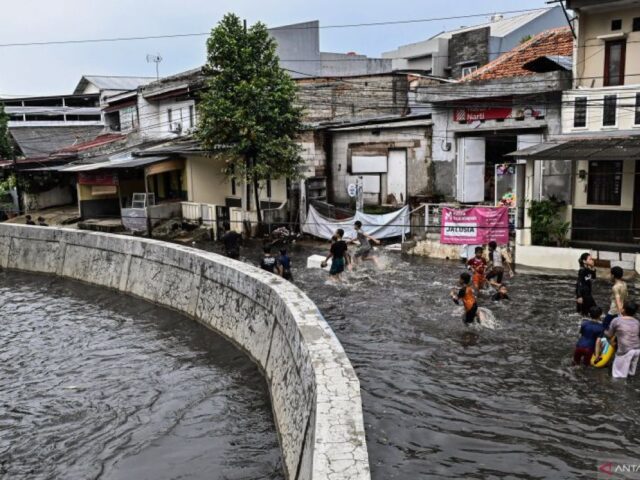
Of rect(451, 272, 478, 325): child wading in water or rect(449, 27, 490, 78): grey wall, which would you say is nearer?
rect(451, 272, 478, 325): child wading in water

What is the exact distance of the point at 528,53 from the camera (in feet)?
78.0

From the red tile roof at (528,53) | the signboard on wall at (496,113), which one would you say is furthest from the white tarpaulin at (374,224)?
the red tile roof at (528,53)

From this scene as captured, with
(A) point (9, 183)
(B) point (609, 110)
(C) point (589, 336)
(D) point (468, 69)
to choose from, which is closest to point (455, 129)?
(B) point (609, 110)

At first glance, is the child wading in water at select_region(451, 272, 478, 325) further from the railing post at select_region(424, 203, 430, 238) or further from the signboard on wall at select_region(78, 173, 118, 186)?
the signboard on wall at select_region(78, 173, 118, 186)

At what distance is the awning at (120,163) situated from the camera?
90.1ft

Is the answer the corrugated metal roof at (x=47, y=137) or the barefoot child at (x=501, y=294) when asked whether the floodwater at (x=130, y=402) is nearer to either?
the barefoot child at (x=501, y=294)

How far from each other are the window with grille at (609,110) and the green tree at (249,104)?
36.7 ft

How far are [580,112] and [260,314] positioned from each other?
13579 mm

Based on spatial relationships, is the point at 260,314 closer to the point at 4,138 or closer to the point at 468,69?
the point at 468,69

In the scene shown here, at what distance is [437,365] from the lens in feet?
36.1

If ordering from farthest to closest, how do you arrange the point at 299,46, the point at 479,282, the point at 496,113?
the point at 299,46, the point at 496,113, the point at 479,282

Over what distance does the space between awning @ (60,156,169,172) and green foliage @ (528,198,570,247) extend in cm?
1733

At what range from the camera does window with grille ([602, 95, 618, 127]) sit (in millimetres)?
18969

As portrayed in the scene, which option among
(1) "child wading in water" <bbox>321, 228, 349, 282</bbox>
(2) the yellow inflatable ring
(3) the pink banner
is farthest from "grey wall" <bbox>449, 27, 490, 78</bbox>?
(2) the yellow inflatable ring
